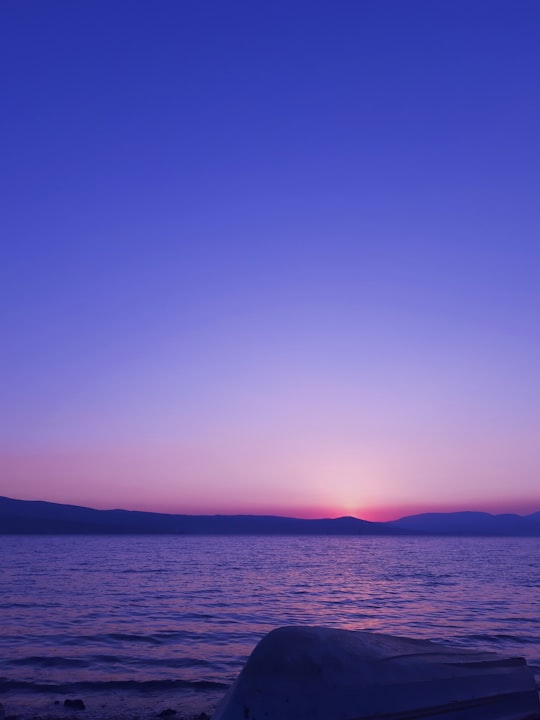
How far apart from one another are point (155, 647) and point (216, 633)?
138 inches

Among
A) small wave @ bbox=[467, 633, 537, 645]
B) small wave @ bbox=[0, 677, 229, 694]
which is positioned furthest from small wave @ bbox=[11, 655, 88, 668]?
small wave @ bbox=[467, 633, 537, 645]

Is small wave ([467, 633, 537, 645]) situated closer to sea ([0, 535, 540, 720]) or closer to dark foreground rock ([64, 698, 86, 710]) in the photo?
sea ([0, 535, 540, 720])

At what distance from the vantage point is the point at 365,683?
9500 mm

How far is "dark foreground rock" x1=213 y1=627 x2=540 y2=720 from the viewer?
913cm

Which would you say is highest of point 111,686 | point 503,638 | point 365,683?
point 365,683

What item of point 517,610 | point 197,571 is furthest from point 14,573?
point 517,610

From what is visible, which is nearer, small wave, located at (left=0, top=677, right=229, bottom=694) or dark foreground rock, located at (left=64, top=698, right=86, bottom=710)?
dark foreground rock, located at (left=64, top=698, right=86, bottom=710)

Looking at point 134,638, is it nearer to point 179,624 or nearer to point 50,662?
Result: point 179,624

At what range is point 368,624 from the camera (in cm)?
2728

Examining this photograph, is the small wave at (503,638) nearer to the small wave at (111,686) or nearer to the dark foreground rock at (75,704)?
the small wave at (111,686)

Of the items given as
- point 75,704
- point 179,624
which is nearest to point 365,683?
point 75,704

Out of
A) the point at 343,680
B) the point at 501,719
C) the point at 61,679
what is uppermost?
the point at 343,680

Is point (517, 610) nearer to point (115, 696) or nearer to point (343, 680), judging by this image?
point (115, 696)

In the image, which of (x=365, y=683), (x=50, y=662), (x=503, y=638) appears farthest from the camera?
(x=503, y=638)
